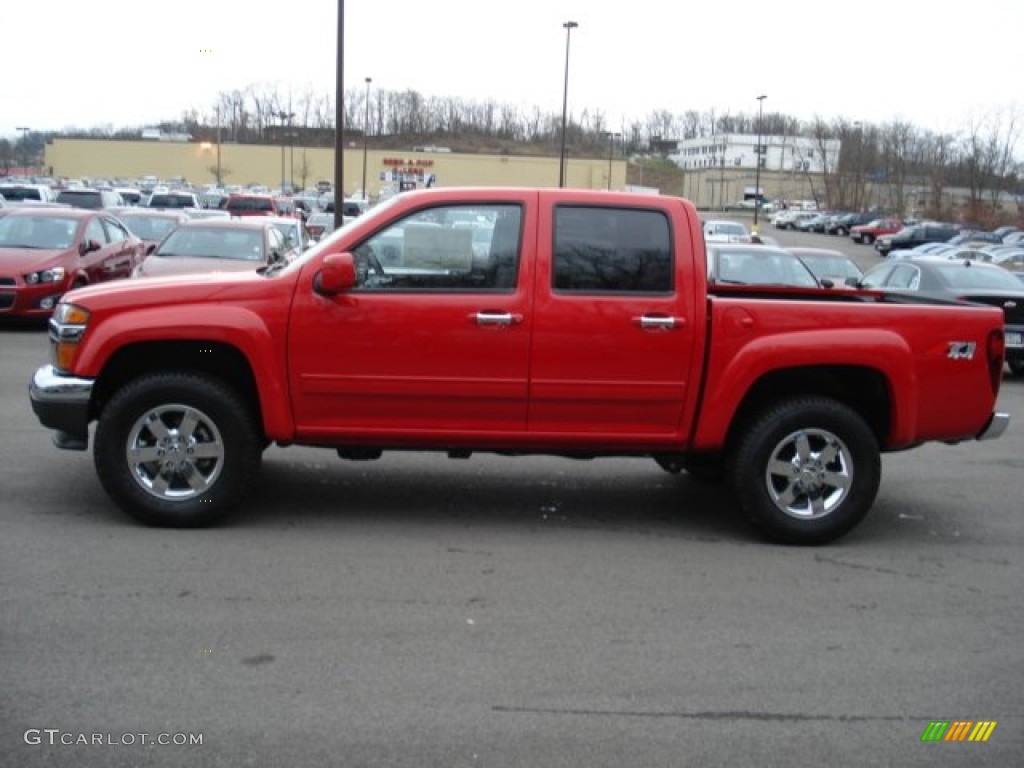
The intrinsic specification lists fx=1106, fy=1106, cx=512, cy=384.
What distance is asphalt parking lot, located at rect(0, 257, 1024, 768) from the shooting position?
12.8 feet

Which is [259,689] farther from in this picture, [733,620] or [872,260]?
[872,260]

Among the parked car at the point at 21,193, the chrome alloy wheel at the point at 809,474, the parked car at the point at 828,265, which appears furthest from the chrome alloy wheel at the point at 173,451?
the parked car at the point at 21,193

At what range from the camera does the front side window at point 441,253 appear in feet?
20.4

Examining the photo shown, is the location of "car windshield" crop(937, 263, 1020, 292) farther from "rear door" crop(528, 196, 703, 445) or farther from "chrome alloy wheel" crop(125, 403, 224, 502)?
"chrome alloy wheel" crop(125, 403, 224, 502)

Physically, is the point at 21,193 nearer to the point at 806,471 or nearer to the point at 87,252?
the point at 87,252

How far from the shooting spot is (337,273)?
5.95m

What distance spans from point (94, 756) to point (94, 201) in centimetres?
3115

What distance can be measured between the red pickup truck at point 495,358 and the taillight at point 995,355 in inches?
3.1

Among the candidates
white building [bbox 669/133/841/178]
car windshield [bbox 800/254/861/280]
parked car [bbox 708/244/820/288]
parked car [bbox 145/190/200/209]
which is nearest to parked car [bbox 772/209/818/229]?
white building [bbox 669/133/841/178]

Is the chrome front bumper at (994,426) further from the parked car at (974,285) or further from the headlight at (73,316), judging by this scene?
the parked car at (974,285)

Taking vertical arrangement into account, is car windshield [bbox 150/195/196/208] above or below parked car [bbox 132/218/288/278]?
above

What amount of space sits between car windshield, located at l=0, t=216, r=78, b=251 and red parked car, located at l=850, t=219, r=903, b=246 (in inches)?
2328

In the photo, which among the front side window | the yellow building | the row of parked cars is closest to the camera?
the front side window

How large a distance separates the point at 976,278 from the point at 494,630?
1220cm
